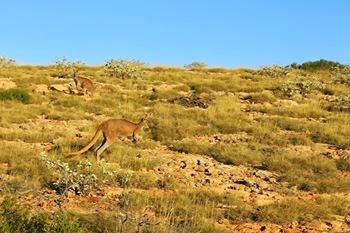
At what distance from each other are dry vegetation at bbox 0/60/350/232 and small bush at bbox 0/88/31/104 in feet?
0.19

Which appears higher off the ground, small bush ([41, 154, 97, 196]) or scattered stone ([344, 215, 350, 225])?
small bush ([41, 154, 97, 196])

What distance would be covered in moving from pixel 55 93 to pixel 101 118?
487 cm

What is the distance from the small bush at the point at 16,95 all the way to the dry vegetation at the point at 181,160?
6 cm

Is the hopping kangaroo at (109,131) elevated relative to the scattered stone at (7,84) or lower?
lower

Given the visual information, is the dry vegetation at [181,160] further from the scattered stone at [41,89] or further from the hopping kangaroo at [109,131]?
the hopping kangaroo at [109,131]

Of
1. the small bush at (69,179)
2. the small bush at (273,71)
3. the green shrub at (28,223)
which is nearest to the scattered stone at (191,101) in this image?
the small bush at (273,71)

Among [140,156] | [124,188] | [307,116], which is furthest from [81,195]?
[307,116]

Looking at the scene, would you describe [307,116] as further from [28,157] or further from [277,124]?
[28,157]

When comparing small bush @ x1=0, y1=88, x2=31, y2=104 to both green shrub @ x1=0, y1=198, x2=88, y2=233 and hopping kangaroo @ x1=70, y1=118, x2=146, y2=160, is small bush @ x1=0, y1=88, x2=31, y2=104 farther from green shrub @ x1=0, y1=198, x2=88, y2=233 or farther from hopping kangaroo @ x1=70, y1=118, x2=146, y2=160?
green shrub @ x1=0, y1=198, x2=88, y2=233

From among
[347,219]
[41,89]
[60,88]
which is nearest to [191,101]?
[60,88]

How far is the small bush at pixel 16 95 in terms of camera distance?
21219mm

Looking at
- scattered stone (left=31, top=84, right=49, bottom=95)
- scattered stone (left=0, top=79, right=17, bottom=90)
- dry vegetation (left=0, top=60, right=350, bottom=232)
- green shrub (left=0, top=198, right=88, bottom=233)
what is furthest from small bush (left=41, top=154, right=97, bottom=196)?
scattered stone (left=0, top=79, right=17, bottom=90)

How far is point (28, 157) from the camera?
12719 mm

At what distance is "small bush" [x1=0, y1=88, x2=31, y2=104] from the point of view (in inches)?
835
